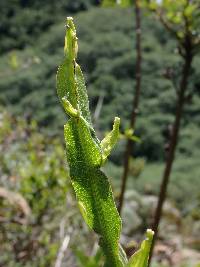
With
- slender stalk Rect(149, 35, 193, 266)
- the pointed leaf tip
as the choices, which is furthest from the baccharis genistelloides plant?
slender stalk Rect(149, 35, 193, 266)

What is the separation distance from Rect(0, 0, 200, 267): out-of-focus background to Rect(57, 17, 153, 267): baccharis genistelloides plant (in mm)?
82

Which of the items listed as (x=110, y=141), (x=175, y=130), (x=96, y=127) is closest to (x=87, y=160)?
(x=110, y=141)

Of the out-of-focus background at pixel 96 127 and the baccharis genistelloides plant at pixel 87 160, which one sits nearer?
the baccharis genistelloides plant at pixel 87 160

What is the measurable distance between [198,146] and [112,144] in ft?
47.5

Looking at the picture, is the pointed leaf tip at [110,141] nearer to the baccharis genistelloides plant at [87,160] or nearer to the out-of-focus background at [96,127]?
the baccharis genistelloides plant at [87,160]

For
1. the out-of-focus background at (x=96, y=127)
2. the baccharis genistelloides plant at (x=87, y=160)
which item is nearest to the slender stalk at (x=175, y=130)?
the out-of-focus background at (x=96, y=127)

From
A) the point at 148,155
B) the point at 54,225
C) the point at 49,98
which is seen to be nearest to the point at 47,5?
the point at 49,98

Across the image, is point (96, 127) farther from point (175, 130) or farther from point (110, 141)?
point (110, 141)

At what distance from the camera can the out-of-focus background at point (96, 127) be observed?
118 inches

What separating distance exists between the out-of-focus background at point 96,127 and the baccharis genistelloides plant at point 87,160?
82 mm

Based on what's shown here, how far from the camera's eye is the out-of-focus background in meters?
3.00

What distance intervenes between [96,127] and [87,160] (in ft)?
8.23

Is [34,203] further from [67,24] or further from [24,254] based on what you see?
[67,24]

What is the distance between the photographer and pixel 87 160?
0.43 metres
